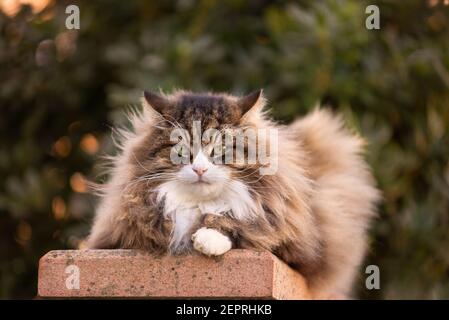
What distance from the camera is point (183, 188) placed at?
10.6 feet

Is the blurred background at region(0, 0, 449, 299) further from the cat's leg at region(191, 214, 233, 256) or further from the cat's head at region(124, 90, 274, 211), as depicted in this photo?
the cat's leg at region(191, 214, 233, 256)

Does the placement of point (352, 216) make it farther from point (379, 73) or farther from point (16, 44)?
point (16, 44)

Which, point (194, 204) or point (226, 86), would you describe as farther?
point (226, 86)

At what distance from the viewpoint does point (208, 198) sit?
10.6 feet

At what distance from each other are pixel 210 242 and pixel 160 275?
0.21 m

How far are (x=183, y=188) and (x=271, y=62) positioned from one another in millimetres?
2675

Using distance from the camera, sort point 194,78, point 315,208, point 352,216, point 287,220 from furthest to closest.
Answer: point 194,78 → point 352,216 → point 315,208 → point 287,220

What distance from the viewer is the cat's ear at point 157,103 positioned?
11.1 feet

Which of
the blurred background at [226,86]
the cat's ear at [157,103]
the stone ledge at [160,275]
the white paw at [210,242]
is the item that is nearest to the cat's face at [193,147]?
the cat's ear at [157,103]

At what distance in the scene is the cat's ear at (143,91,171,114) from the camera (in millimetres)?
3371

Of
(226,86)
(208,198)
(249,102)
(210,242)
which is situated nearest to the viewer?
(210,242)

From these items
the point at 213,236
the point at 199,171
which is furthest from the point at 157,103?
the point at 213,236

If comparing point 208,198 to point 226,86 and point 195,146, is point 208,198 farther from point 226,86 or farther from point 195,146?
point 226,86
